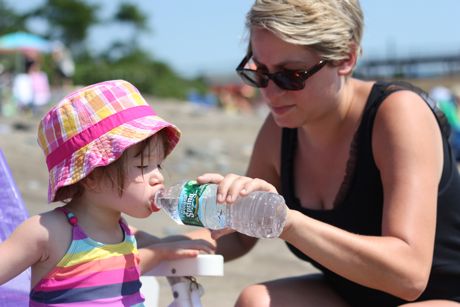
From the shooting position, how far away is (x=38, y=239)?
219 centimetres

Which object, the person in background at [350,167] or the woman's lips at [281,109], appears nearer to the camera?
the person in background at [350,167]

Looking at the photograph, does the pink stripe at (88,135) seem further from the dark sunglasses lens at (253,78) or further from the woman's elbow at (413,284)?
the woman's elbow at (413,284)

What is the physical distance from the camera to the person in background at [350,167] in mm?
2463

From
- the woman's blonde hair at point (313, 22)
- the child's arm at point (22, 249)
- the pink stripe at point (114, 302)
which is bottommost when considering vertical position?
the pink stripe at point (114, 302)

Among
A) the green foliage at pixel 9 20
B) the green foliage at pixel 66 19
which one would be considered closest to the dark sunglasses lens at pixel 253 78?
the green foliage at pixel 9 20

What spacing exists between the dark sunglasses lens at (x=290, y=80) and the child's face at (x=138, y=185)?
1.82 feet

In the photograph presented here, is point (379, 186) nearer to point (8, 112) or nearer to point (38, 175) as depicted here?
point (38, 175)

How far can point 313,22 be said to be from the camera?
2.65 meters

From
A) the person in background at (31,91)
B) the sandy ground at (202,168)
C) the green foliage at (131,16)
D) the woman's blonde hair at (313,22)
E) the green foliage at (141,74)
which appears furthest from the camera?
the green foliage at (131,16)

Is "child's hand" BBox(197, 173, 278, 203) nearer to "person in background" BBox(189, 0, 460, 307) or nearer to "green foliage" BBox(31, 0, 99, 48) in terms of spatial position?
"person in background" BBox(189, 0, 460, 307)

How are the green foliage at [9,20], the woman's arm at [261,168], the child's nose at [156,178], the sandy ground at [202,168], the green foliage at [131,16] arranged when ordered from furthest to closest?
the green foliage at [131,16] → the green foliage at [9,20] → the sandy ground at [202,168] → the woman's arm at [261,168] → the child's nose at [156,178]

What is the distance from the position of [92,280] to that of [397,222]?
972 mm

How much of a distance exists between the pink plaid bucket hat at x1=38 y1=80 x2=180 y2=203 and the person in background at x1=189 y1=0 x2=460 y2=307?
426mm

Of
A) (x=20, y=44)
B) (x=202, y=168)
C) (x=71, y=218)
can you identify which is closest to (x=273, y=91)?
(x=71, y=218)
